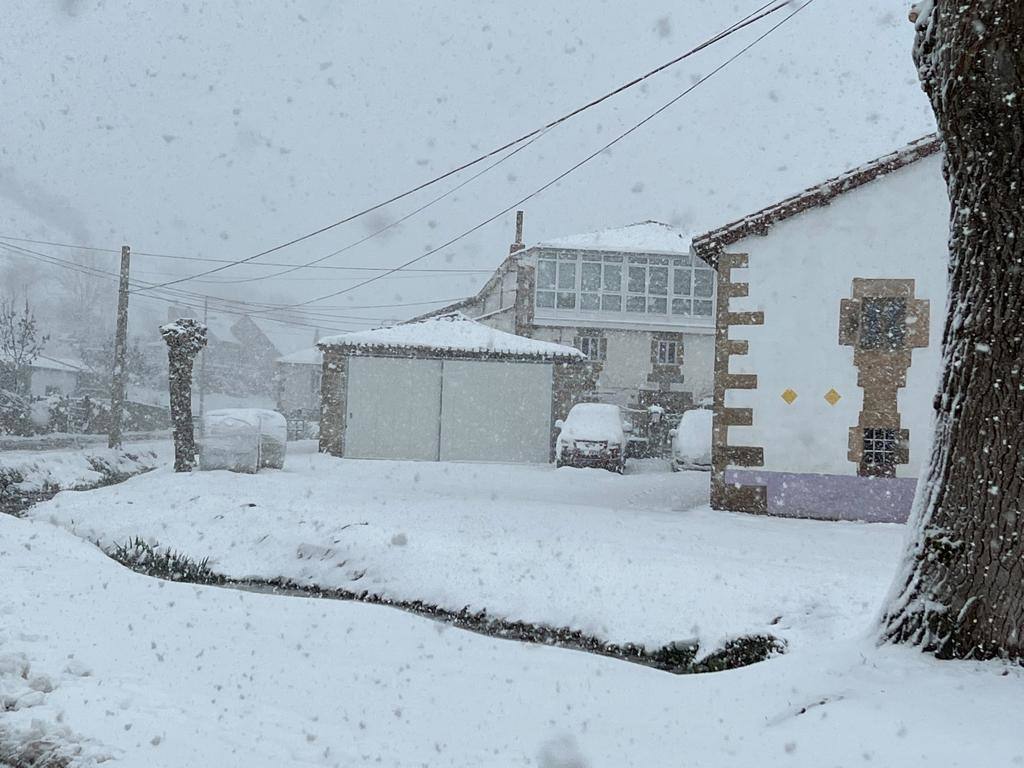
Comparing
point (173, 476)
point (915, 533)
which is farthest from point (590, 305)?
point (915, 533)

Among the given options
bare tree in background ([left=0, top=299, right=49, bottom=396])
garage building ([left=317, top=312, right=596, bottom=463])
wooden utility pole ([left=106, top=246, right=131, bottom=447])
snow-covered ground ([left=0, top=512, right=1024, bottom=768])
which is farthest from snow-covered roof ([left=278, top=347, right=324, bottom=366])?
snow-covered ground ([left=0, top=512, right=1024, bottom=768])

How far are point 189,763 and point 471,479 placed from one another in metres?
14.4

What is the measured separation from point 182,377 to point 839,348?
12422 millimetres

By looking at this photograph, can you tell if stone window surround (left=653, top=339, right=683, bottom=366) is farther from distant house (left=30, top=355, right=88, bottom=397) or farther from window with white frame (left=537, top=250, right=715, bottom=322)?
distant house (left=30, top=355, right=88, bottom=397)

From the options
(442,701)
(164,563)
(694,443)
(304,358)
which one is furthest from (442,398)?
(304,358)

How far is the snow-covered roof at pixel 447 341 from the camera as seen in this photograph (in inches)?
941

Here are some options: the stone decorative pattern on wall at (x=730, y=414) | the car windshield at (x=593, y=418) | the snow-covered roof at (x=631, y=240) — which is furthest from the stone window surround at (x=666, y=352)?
the stone decorative pattern on wall at (x=730, y=414)

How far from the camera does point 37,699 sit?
434 centimetres

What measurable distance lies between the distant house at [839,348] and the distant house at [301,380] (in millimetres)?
51250

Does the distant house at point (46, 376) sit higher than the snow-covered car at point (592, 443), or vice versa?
the distant house at point (46, 376)

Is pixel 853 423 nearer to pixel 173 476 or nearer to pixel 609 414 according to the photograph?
pixel 609 414

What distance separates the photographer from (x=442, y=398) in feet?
79.6

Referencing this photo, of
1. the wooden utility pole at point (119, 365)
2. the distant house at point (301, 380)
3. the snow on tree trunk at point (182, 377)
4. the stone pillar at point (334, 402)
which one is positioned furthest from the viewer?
the distant house at point (301, 380)

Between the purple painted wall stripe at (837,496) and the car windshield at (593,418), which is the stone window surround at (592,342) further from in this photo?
the purple painted wall stripe at (837,496)
